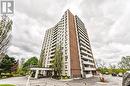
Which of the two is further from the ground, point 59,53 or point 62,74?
point 59,53

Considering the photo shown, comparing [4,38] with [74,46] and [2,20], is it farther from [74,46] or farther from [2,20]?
[74,46]

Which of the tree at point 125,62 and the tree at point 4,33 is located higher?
the tree at point 4,33

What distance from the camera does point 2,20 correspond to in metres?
19.2

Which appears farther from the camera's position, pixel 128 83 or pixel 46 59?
pixel 46 59

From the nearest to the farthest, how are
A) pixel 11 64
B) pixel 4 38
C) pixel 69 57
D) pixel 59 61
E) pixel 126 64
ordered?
pixel 4 38 < pixel 59 61 < pixel 69 57 < pixel 11 64 < pixel 126 64

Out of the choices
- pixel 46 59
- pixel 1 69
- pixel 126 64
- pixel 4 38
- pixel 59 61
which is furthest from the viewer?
pixel 126 64

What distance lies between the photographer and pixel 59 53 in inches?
2010

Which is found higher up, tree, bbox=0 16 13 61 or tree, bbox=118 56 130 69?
tree, bbox=0 16 13 61

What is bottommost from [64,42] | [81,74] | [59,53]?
[81,74]

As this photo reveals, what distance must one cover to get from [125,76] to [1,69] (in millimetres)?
63934

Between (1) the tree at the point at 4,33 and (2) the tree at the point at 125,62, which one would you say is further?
(2) the tree at the point at 125,62

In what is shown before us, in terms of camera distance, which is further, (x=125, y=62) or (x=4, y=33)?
(x=125, y=62)

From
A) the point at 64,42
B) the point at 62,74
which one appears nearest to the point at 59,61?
the point at 62,74

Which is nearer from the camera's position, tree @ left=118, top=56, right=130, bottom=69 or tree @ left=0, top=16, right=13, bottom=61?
tree @ left=0, top=16, right=13, bottom=61
